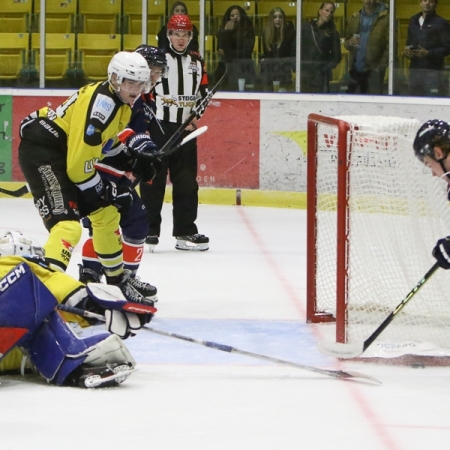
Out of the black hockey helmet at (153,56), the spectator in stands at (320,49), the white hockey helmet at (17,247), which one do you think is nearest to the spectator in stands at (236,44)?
the spectator in stands at (320,49)

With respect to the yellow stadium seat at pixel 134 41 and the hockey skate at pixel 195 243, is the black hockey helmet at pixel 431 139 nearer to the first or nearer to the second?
the hockey skate at pixel 195 243

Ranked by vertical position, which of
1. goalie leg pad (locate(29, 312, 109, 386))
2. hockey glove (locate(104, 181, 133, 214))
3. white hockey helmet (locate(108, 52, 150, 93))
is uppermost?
white hockey helmet (locate(108, 52, 150, 93))

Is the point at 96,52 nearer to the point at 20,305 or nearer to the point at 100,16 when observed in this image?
the point at 100,16

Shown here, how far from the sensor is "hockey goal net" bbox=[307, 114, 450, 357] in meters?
3.79

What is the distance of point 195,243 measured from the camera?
618 centimetres

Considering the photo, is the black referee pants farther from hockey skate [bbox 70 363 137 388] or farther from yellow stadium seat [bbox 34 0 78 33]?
hockey skate [bbox 70 363 137 388]

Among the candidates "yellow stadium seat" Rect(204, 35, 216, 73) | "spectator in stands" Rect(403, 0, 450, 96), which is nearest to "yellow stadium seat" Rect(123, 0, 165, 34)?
"yellow stadium seat" Rect(204, 35, 216, 73)

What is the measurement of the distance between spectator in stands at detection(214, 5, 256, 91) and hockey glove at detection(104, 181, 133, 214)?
406 cm

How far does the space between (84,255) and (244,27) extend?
160 inches

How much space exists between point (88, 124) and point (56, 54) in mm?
4655

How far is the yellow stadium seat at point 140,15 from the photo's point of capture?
844cm

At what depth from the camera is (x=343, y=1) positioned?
822 cm

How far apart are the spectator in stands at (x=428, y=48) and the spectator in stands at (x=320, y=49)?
0.55 m

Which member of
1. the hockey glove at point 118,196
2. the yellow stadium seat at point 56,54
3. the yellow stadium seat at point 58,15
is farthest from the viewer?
the yellow stadium seat at point 58,15
